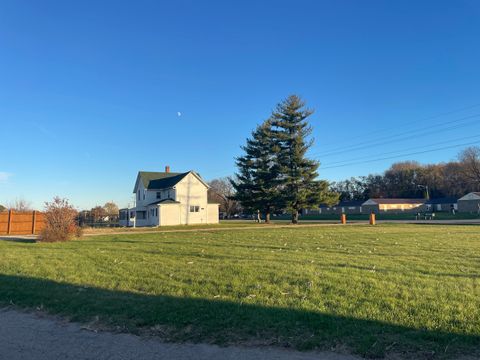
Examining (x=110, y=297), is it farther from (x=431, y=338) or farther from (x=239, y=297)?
(x=431, y=338)

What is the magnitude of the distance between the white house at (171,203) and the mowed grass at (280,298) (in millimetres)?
32696

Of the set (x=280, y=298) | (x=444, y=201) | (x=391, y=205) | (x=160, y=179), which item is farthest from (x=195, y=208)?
(x=444, y=201)

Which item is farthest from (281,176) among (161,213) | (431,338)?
(431,338)

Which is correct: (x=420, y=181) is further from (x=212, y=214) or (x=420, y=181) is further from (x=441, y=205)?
(x=212, y=214)

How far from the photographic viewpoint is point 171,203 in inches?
1710

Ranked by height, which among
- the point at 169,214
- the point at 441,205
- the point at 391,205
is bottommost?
the point at 169,214

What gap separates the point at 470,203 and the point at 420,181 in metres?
31.4

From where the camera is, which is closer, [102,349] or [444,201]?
[102,349]

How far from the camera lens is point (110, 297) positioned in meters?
6.68

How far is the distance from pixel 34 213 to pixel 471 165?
81799mm

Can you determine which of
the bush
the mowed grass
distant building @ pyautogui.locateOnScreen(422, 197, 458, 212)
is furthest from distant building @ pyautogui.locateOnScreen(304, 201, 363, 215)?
the mowed grass

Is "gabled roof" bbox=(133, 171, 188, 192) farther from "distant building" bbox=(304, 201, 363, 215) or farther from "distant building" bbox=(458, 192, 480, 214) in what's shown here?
"distant building" bbox=(304, 201, 363, 215)

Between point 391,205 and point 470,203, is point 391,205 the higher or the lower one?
the higher one

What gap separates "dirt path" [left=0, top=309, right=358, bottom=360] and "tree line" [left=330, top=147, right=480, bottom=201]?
7924 centimetres
